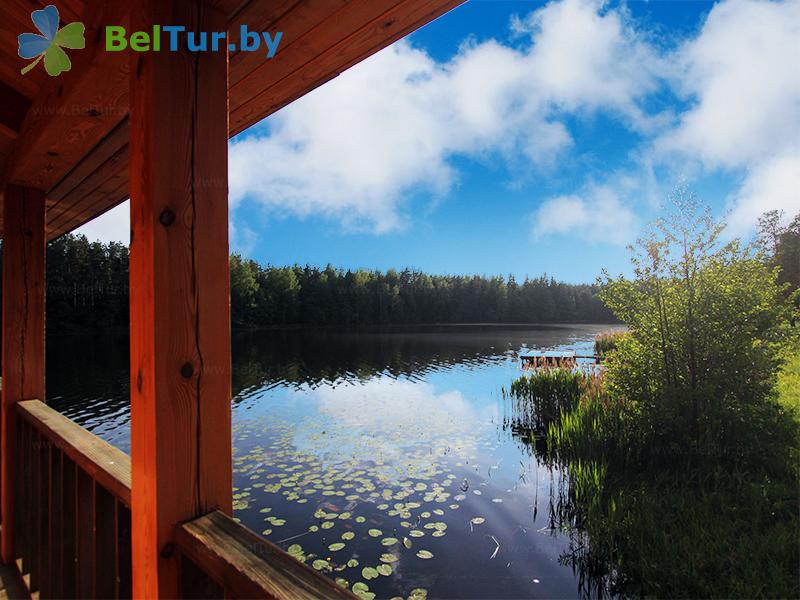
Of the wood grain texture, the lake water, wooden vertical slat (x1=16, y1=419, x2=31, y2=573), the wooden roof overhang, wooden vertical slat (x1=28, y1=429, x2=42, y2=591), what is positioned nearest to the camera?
the wood grain texture


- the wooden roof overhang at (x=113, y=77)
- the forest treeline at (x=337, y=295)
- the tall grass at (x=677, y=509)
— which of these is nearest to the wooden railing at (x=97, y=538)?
the wooden roof overhang at (x=113, y=77)

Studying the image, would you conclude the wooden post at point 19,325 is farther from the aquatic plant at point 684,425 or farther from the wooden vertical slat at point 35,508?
the aquatic plant at point 684,425

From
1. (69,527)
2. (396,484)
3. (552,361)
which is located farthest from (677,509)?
(552,361)

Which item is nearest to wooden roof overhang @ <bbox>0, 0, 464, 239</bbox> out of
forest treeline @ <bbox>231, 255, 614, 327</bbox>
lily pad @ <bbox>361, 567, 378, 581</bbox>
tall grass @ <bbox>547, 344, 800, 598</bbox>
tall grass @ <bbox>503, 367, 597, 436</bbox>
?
lily pad @ <bbox>361, 567, 378, 581</bbox>

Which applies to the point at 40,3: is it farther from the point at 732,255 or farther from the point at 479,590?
the point at 732,255

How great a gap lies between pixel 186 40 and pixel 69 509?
2.07 metres

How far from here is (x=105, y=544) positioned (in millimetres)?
1573

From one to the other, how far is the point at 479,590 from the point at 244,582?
406 cm

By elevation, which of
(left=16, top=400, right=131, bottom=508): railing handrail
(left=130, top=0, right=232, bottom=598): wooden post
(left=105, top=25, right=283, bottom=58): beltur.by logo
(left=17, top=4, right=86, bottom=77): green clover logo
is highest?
(left=17, top=4, right=86, bottom=77): green clover logo

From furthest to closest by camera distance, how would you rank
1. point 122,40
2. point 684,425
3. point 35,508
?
point 684,425
point 35,508
point 122,40

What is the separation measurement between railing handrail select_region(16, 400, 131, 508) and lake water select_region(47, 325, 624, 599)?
10.0 feet

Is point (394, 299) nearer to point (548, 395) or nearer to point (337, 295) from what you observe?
point (337, 295)

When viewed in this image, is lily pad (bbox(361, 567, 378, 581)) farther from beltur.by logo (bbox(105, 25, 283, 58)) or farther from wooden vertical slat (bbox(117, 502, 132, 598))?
beltur.by logo (bbox(105, 25, 283, 58))

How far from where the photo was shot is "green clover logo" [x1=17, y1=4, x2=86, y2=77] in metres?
1.39
